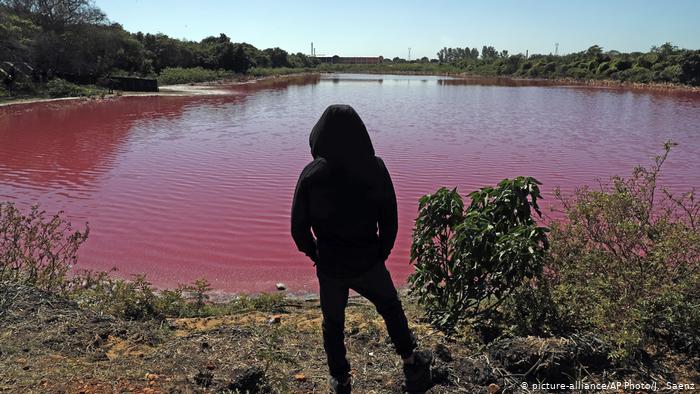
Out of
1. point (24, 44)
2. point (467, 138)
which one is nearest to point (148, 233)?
point (467, 138)

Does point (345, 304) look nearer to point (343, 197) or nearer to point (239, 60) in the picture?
point (343, 197)

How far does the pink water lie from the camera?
22.2 feet

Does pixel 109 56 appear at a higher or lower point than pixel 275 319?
higher

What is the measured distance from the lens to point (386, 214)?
2.66 metres

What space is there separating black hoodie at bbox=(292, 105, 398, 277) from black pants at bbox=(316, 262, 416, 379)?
7cm

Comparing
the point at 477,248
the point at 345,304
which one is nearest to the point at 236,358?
the point at 345,304

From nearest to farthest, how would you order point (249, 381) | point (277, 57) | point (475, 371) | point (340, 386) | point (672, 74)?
point (340, 386)
point (249, 381)
point (475, 371)
point (672, 74)
point (277, 57)

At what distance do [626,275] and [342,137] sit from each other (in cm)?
213

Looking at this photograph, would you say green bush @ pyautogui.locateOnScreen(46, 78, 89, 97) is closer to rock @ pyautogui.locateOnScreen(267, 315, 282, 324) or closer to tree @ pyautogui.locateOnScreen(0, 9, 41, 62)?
tree @ pyautogui.locateOnScreen(0, 9, 41, 62)

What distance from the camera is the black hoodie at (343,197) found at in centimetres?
253

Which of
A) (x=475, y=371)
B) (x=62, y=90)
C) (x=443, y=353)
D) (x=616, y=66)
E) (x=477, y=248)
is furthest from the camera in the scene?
(x=616, y=66)

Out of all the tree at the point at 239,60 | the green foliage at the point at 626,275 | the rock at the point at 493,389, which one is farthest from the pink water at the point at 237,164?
the tree at the point at 239,60

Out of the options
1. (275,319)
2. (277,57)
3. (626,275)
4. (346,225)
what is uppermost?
(277,57)

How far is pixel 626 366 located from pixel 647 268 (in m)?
0.78
